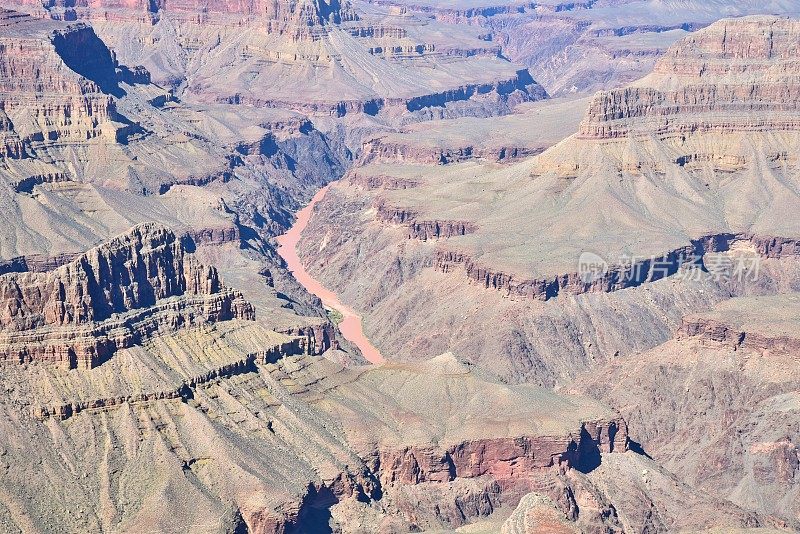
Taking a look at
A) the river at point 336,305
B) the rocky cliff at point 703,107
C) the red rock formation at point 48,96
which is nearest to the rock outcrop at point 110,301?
the river at point 336,305

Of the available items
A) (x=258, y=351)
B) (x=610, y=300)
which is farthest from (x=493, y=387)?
(x=610, y=300)

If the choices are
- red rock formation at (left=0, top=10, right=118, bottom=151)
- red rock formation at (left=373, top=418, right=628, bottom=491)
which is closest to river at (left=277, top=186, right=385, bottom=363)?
red rock formation at (left=0, top=10, right=118, bottom=151)

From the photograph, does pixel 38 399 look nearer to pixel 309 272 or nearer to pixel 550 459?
pixel 550 459

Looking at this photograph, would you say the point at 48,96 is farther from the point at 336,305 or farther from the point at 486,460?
the point at 486,460

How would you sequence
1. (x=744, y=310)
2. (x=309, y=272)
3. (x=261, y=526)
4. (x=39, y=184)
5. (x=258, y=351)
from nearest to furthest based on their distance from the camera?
(x=261, y=526)
(x=258, y=351)
(x=744, y=310)
(x=39, y=184)
(x=309, y=272)

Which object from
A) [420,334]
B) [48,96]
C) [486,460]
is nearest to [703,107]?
[420,334]

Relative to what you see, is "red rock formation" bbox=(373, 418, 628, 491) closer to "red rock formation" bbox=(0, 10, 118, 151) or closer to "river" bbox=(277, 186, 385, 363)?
"river" bbox=(277, 186, 385, 363)

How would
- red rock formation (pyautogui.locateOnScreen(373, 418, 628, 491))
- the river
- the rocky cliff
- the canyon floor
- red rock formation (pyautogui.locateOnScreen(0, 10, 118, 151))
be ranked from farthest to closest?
1. red rock formation (pyautogui.locateOnScreen(0, 10, 118, 151))
2. the rocky cliff
3. the river
4. red rock formation (pyautogui.locateOnScreen(373, 418, 628, 491))
5. the canyon floor

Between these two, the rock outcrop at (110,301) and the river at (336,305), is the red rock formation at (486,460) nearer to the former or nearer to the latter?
the rock outcrop at (110,301)
